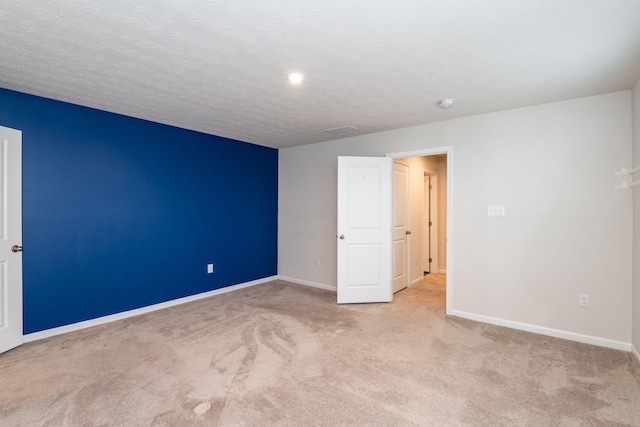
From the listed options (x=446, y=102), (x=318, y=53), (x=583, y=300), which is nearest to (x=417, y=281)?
(x=583, y=300)

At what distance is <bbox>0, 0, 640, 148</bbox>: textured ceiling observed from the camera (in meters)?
1.75

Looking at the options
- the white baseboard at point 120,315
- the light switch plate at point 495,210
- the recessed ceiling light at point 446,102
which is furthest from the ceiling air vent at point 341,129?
the white baseboard at point 120,315

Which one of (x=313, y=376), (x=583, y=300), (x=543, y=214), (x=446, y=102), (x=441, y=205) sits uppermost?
(x=446, y=102)

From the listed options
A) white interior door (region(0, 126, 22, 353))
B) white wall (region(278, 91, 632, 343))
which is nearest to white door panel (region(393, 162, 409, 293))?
white wall (region(278, 91, 632, 343))

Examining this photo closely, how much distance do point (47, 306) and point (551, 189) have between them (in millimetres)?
5268

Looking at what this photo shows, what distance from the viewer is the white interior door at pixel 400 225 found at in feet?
15.2

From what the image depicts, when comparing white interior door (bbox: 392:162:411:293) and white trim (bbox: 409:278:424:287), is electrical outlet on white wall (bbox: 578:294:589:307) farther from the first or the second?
white trim (bbox: 409:278:424:287)

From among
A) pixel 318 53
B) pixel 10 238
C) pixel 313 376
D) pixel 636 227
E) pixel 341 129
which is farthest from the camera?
pixel 341 129

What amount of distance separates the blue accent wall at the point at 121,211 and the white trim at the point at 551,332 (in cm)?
343

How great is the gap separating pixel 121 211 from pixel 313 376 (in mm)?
2970

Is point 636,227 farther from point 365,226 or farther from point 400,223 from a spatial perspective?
point 365,226

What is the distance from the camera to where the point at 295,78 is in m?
2.61

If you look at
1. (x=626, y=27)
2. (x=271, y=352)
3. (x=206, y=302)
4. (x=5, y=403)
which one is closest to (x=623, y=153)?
(x=626, y=27)

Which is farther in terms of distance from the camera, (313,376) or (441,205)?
(441,205)
